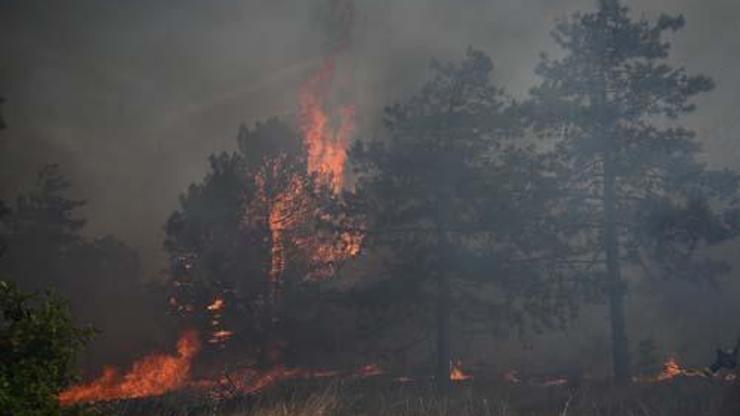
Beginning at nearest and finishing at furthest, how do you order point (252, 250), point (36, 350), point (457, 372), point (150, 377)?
point (36, 350) → point (457, 372) → point (252, 250) → point (150, 377)

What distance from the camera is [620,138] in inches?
878

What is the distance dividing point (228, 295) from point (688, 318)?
27.4 metres

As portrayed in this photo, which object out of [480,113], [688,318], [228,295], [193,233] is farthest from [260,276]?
[688,318]

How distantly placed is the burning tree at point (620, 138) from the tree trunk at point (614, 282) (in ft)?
0.11

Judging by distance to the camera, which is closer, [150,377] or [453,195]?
[453,195]

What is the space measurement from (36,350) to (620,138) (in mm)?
20936

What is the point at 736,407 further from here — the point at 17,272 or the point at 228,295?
the point at 17,272

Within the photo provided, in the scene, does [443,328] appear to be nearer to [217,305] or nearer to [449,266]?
[449,266]

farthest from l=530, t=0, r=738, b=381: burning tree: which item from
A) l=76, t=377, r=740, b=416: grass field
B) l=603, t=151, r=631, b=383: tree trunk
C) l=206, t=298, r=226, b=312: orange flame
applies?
l=206, t=298, r=226, b=312: orange flame

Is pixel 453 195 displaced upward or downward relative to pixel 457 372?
A: upward

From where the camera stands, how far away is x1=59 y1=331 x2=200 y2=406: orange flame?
35.9 metres

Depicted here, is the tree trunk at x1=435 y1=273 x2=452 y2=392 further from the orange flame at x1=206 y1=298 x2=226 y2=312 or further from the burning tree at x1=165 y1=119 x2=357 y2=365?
the orange flame at x1=206 y1=298 x2=226 y2=312

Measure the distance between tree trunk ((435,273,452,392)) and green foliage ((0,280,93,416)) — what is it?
20824mm

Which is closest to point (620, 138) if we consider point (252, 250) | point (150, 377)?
point (252, 250)
